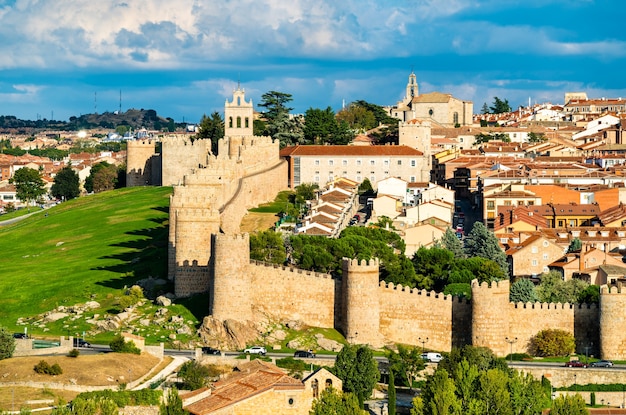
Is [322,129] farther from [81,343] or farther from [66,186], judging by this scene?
[81,343]

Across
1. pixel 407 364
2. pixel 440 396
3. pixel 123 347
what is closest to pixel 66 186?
pixel 123 347

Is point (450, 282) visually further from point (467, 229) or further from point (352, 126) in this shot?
point (352, 126)

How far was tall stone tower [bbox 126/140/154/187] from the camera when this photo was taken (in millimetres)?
96438

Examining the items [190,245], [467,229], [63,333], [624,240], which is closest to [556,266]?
[624,240]

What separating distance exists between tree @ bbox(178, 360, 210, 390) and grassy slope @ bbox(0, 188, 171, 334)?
34.6 ft

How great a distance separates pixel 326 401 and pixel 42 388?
906cm

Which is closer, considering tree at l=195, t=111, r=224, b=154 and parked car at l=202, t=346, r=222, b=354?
parked car at l=202, t=346, r=222, b=354

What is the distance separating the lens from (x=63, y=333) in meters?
54.8

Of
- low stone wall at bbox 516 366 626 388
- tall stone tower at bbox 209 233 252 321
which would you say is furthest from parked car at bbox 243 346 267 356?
low stone wall at bbox 516 366 626 388

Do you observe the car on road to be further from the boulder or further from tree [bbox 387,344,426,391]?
the boulder

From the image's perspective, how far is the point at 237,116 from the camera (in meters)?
90.4

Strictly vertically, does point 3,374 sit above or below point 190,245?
below

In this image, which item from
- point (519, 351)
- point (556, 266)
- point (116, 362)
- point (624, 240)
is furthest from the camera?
point (624, 240)

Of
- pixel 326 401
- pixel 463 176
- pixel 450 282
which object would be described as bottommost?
pixel 326 401
